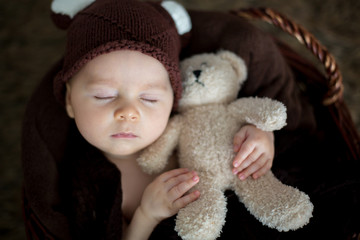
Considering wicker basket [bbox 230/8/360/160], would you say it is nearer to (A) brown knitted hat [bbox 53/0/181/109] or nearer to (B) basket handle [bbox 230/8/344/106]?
(B) basket handle [bbox 230/8/344/106]

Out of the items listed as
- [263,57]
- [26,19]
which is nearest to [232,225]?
[263,57]

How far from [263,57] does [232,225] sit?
0.56 meters

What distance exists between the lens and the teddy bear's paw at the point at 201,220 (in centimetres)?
76

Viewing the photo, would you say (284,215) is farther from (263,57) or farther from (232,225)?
(263,57)

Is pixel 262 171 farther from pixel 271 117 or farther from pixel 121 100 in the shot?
pixel 121 100

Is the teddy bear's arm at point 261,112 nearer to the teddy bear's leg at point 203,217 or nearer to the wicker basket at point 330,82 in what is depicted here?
the teddy bear's leg at point 203,217

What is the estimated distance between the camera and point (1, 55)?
6.20ft

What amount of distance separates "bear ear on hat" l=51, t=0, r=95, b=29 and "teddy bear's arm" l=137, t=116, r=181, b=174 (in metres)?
0.44

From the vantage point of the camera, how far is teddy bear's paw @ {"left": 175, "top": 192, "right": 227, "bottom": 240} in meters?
0.76

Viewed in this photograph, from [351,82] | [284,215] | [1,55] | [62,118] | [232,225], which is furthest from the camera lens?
[1,55]

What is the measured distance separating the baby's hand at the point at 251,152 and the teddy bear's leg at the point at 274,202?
0.8 inches

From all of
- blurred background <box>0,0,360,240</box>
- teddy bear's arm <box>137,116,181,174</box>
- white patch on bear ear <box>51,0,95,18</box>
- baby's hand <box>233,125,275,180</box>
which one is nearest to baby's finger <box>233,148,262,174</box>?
baby's hand <box>233,125,275,180</box>

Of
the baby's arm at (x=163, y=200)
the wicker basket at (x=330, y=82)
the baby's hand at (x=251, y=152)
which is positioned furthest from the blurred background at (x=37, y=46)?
the baby's hand at (x=251, y=152)

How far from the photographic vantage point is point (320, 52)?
1.15 metres
